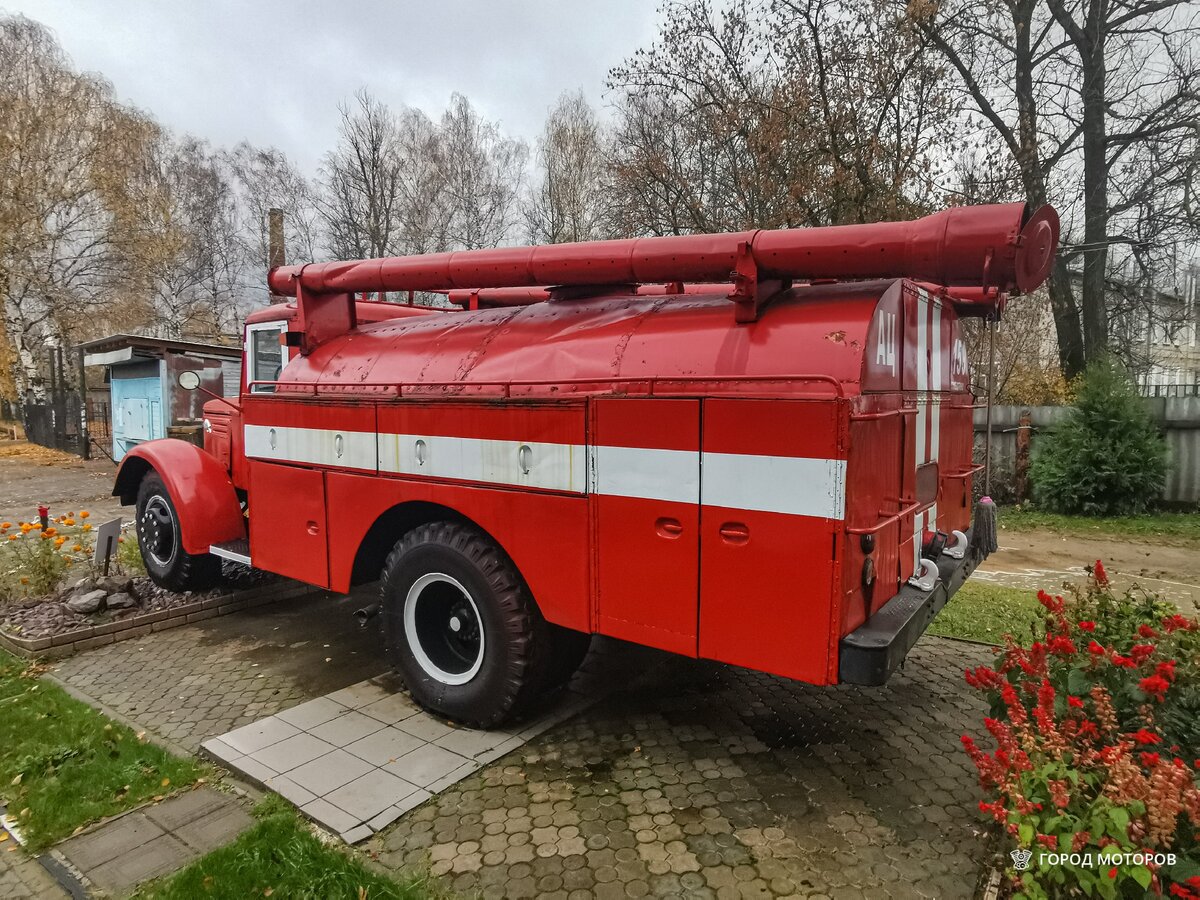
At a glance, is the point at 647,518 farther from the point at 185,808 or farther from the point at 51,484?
the point at 51,484

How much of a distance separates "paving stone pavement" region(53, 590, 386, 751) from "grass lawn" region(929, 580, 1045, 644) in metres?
4.26

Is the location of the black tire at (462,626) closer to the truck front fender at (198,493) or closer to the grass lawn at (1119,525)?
the truck front fender at (198,493)

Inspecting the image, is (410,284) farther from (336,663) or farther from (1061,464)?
(1061,464)

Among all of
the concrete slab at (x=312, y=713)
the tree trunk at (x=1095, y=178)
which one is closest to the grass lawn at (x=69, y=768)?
the concrete slab at (x=312, y=713)

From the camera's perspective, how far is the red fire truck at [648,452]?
107 inches

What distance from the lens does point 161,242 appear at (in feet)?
85.5

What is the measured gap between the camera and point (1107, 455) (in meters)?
10.9

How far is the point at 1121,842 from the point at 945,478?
7.81 ft

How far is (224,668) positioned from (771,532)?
3.97 metres

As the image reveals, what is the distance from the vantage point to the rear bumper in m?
2.60

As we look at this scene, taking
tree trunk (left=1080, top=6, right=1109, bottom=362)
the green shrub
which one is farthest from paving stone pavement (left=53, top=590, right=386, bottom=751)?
tree trunk (left=1080, top=6, right=1109, bottom=362)

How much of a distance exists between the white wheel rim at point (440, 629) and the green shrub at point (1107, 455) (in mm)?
10854

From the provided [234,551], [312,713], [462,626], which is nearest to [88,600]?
[234,551]

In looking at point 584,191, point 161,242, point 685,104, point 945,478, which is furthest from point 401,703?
point 161,242
